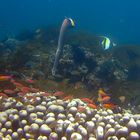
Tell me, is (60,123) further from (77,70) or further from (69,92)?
(77,70)

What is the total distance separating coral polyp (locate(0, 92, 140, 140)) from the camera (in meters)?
4.55

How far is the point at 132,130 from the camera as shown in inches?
182

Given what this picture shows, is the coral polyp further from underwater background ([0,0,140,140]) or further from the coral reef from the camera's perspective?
the coral reef

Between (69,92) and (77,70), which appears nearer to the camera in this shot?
(69,92)

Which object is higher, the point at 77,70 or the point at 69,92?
the point at 77,70

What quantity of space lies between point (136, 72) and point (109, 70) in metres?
3.30

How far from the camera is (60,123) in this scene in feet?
15.8

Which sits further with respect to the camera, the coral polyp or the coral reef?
the coral reef

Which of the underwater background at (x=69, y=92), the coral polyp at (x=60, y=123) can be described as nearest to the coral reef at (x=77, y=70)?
the underwater background at (x=69, y=92)

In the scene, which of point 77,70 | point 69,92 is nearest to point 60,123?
point 69,92

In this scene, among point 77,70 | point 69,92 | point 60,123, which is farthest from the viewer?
point 77,70

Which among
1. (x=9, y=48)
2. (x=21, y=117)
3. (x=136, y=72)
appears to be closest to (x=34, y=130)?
(x=21, y=117)

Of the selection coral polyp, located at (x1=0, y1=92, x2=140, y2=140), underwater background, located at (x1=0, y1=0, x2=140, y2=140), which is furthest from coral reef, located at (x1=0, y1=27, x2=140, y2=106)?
coral polyp, located at (x1=0, y1=92, x2=140, y2=140)

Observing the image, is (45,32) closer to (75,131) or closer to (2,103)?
(2,103)
